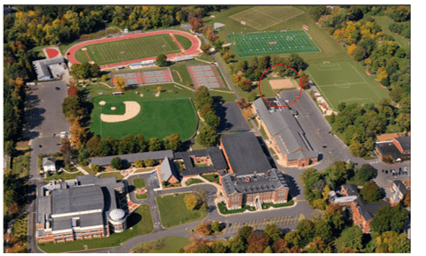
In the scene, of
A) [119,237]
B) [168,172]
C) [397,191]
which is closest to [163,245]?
[119,237]

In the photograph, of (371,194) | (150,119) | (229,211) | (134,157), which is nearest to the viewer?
(229,211)

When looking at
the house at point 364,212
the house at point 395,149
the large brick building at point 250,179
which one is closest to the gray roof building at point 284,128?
the large brick building at point 250,179

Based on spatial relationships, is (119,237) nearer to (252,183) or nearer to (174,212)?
(174,212)

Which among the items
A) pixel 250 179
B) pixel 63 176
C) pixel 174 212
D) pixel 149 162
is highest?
pixel 149 162

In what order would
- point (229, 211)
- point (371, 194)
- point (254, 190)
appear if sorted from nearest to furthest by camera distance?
point (254, 190) < point (229, 211) < point (371, 194)

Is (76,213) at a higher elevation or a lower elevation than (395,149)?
lower

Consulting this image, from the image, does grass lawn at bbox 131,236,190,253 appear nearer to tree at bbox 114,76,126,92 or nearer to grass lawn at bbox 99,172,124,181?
grass lawn at bbox 99,172,124,181
